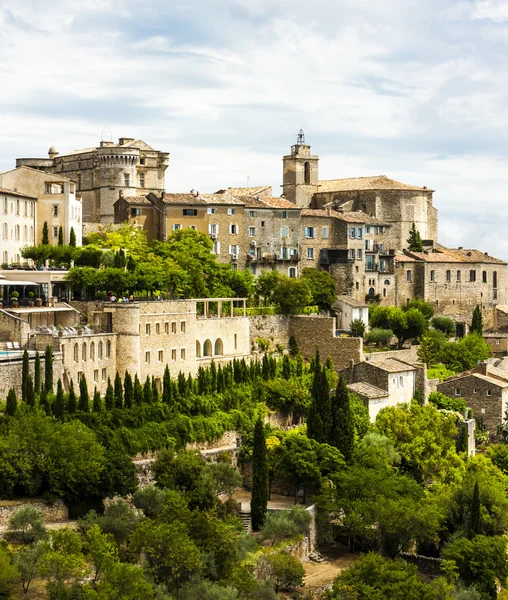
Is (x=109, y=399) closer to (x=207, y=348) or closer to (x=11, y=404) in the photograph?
(x=11, y=404)

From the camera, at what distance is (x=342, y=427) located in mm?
60000

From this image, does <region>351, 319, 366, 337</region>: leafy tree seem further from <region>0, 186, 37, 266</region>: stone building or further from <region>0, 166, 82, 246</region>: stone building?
<region>0, 186, 37, 266</region>: stone building

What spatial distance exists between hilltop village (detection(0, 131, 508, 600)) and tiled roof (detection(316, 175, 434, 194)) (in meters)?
0.36

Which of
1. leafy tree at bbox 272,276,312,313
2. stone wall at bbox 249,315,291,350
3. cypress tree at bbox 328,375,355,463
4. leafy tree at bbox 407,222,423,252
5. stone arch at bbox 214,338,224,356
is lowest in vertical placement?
cypress tree at bbox 328,375,355,463

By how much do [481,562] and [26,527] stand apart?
62.4ft

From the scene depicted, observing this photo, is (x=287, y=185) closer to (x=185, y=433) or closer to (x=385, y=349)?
(x=385, y=349)

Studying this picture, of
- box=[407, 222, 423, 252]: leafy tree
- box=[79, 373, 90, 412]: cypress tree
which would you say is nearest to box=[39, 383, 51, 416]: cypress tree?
box=[79, 373, 90, 412]: cypress tree

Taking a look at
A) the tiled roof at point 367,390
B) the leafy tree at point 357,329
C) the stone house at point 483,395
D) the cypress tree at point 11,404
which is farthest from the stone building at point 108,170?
the cypress tree at point 11,404

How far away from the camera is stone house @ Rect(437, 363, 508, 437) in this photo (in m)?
75.2

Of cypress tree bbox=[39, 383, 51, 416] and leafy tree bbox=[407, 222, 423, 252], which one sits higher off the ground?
leafy tree bbox=[407, 222, 423, 252]

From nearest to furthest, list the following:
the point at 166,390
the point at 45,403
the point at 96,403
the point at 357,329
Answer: the point at 45,403, the point at 96,403, the point at 166,390, the point at 357,329

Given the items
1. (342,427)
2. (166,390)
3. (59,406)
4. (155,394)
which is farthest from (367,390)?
(59,406)

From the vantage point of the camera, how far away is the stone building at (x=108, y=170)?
283ft

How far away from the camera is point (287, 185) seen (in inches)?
3716
